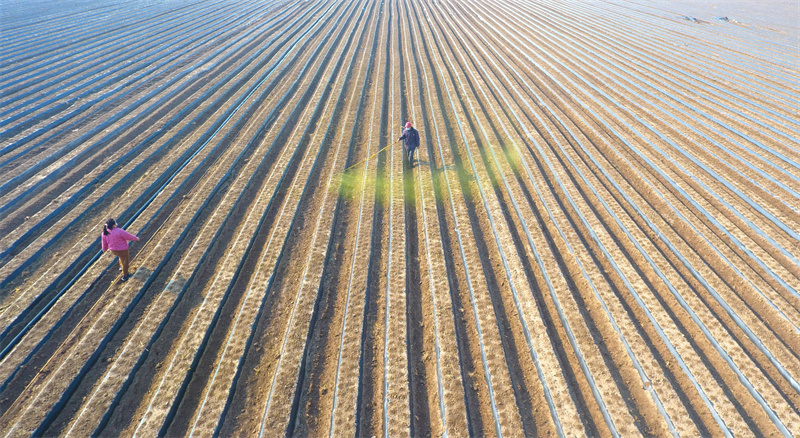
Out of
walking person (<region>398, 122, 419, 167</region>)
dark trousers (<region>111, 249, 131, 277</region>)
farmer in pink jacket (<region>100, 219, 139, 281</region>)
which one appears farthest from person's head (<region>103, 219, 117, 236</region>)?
walking person (<region>398, 122, 419, 167</region>)

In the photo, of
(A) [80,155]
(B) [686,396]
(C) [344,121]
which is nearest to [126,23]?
(A) [80,155]

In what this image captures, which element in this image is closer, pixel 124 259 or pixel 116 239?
pixel 116 239

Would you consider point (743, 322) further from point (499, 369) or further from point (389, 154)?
point (389, 154)

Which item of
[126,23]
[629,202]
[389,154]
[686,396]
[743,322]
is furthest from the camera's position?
[126,23]

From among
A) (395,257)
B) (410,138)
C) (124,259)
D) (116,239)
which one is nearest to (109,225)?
(116,239)

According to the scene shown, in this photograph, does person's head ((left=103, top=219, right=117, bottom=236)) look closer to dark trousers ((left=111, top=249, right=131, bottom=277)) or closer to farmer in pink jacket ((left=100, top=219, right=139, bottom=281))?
farmer in pink jacket ((left=100, top=219, right=139, bottom=281))

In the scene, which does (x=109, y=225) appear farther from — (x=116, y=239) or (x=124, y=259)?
(x=124, y=259)

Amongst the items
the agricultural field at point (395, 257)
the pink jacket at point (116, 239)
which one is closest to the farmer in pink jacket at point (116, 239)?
the pink jacket at point (116, 239)
